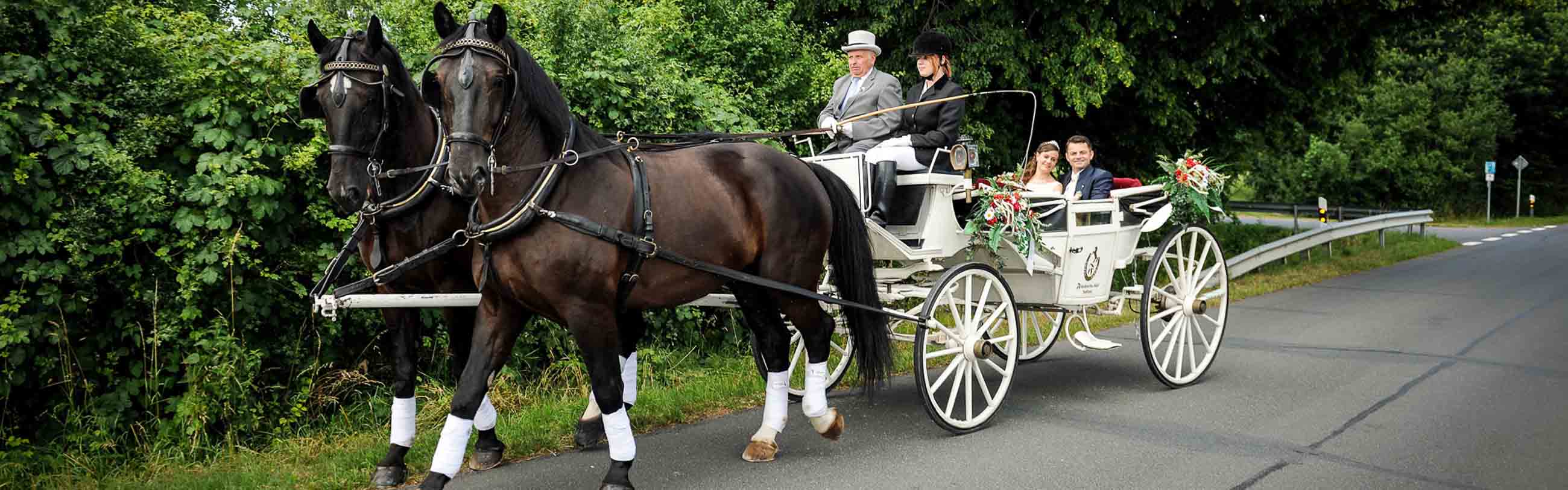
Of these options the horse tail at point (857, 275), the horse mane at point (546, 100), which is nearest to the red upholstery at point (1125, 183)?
the horse tail at point (857, 275)

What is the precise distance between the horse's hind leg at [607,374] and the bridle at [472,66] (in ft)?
2.47

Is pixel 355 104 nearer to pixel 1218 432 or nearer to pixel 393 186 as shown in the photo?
pixel 393 186

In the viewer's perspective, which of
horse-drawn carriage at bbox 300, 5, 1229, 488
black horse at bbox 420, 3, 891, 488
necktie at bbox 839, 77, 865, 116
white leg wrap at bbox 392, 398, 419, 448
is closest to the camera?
black horse at bbox 420, 3, 891, 488

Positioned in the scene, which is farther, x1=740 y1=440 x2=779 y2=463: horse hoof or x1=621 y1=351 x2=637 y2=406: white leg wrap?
x1=621 y1=351 x2=637 y2=406: white leg wrap

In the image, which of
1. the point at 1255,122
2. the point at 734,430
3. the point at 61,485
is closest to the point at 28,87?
the point at 61,485

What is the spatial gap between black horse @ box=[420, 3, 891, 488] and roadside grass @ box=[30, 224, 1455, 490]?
0.80m

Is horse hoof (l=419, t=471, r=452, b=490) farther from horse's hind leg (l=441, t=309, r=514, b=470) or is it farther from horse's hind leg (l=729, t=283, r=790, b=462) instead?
horse's hind leg (l=729, t=283, r=790, b=462)

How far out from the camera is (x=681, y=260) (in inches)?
191

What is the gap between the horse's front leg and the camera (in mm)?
4340

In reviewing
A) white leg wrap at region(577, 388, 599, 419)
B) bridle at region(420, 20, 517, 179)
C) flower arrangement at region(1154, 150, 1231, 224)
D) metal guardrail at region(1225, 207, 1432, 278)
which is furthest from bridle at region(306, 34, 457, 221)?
metal guardrail at region(1225, 207, 1432, 278)

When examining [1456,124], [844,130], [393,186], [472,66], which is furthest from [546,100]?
[1456,124]

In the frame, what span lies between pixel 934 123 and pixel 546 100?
2738mm

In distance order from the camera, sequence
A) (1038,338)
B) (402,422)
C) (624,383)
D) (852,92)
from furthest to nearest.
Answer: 1. (1038,338)
2. (852,92)
3. (624,383)
4. (402,422)

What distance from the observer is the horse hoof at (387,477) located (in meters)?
4.97
